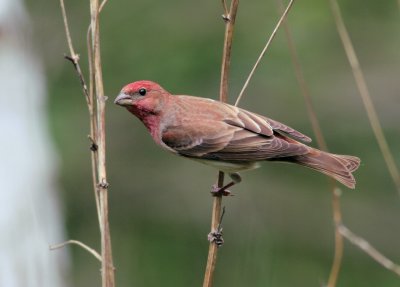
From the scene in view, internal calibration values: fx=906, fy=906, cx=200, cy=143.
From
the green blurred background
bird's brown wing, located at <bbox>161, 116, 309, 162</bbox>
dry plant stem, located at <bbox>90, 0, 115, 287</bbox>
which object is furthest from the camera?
the green blurred background

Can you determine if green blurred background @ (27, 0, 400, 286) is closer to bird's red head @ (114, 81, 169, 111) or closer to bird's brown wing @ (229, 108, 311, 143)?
bird's brown wing @ (229, 108, 311, 143)

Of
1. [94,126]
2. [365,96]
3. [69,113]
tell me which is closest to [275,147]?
[365,96]

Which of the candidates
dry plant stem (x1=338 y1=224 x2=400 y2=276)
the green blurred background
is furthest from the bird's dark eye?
the green blurred background

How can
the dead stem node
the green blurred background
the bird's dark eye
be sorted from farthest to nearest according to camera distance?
1. the green blurred background
2. the bird's dark eye
3. the dead stem node

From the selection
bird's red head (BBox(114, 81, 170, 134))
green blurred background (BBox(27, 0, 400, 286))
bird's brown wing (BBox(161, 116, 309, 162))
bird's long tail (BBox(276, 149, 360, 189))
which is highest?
green blurred background (BBox(27, 0, 400, 286))

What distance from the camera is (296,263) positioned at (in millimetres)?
8469

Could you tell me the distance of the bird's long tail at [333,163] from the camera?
5.00 meters

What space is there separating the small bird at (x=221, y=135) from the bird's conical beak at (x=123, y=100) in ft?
0.06

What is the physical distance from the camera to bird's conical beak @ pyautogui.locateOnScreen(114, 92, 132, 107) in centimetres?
497

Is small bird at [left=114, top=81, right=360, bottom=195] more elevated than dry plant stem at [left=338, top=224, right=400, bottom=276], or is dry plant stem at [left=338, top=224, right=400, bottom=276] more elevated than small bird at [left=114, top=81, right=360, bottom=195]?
small bird at [left=114, top=81, right=360, bottom=195]

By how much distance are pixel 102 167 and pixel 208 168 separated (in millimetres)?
5641

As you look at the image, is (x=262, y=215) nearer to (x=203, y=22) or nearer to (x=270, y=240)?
(x=270, y=240)

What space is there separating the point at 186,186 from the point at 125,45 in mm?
2472

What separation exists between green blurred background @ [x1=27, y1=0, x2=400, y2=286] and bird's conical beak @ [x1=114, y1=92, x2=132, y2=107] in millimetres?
2597
